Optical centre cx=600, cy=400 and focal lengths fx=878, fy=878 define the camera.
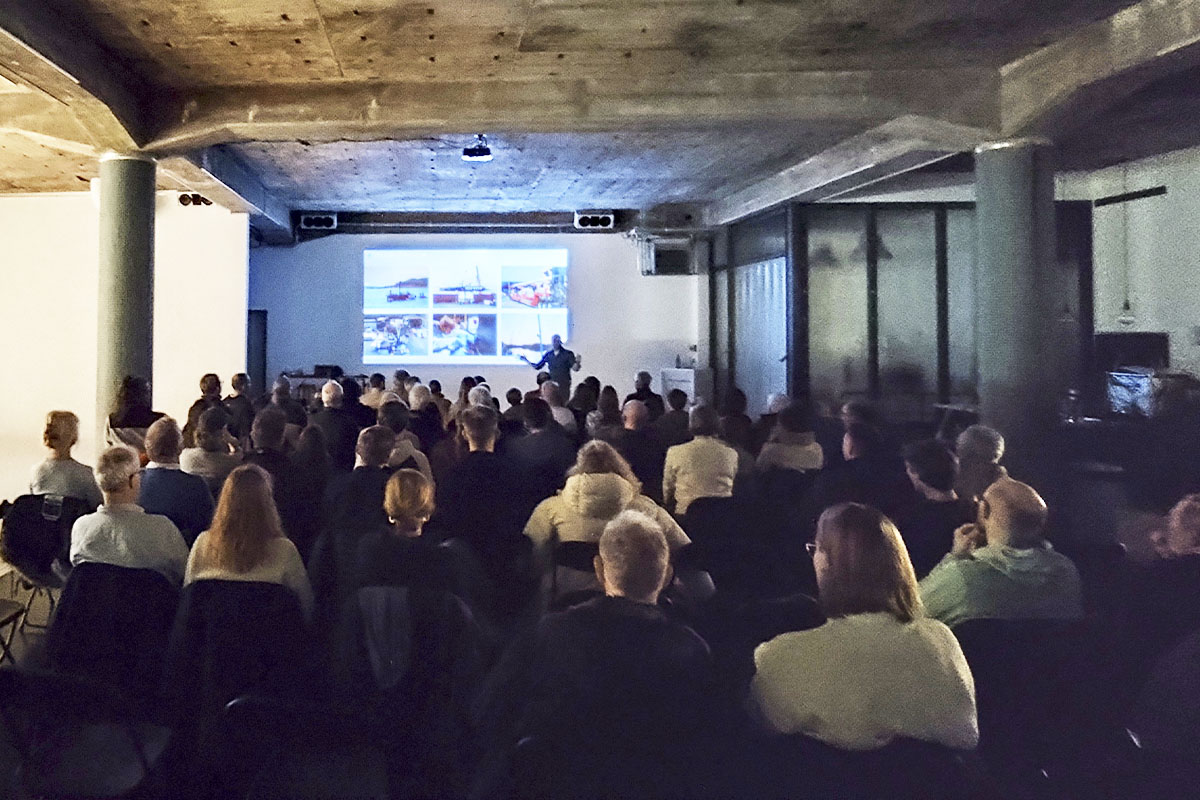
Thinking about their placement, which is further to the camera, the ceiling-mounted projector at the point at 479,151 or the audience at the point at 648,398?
the ceiling-mounted projector at the point at 479,151

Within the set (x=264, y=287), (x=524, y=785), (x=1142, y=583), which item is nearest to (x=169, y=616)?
(x=524, y=785)

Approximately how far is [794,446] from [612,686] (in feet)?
10.4

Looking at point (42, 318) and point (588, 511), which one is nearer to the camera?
point (588, 511)

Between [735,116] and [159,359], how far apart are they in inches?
282

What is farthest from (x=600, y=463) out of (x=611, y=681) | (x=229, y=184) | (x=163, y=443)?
(x=229, y=184)

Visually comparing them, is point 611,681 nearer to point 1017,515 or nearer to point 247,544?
point 247,544

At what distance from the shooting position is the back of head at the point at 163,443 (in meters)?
3.87

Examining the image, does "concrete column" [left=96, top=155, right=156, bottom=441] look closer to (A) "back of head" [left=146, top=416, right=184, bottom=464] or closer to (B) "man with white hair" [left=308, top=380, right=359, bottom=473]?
(B) "man with white hair" [left=308, top=380, right=359, bottom=473]

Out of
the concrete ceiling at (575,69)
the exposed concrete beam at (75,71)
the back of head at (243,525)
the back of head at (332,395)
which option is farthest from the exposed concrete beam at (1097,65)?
the exposed concrete beam at (75,71)

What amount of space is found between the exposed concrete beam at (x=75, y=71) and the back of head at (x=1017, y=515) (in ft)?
16.2

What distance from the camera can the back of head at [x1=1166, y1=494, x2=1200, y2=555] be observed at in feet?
8.66

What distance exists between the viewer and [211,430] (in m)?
4.35

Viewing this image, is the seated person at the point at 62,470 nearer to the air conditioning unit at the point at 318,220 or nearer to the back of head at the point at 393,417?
the back of head at the point at 393,417

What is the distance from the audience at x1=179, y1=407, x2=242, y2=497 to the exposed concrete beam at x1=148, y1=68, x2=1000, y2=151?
8.59 ft
